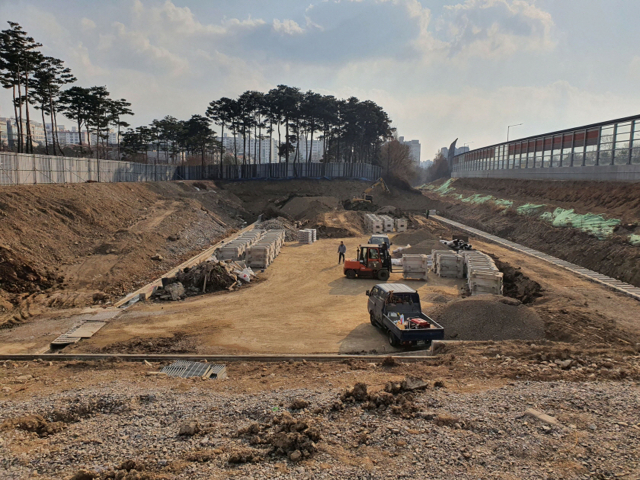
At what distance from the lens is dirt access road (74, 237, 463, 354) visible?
13664 mm

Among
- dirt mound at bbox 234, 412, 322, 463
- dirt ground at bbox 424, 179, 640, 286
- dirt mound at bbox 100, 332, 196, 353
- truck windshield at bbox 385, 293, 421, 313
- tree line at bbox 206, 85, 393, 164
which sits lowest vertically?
dirt mound at bbox 100, 332, 196, 353

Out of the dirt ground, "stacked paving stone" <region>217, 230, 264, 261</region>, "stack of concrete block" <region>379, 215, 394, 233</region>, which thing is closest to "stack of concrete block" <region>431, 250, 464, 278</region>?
the dirt ground

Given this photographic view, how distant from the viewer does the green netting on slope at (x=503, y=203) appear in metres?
44.7

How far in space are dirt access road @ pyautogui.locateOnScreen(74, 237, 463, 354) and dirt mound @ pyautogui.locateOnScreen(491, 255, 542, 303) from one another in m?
2.38

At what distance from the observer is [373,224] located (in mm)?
41062

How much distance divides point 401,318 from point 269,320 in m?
5.16

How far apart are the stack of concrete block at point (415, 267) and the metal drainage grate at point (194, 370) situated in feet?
45.5

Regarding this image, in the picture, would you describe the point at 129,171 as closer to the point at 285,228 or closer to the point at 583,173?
the point at 285,228

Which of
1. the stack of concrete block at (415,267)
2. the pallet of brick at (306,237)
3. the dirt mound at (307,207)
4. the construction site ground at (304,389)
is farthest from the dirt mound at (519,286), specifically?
the dirt mound at (307,207)

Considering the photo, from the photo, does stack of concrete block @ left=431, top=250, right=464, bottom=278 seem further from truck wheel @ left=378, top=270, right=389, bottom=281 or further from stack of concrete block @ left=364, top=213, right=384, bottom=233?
stack of concrete block @ left=364, top=213, right=384, bottom=233

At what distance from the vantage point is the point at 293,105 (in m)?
65.6

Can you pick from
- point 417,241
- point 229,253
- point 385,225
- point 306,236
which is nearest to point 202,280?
point 229,253

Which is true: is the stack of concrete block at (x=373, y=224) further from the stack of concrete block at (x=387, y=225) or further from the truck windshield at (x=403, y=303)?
the truck windshield at (x=403, y=303)

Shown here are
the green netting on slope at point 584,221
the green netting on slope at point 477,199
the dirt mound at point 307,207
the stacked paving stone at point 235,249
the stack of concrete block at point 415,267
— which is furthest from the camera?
the green netting on slope at point 477,199
